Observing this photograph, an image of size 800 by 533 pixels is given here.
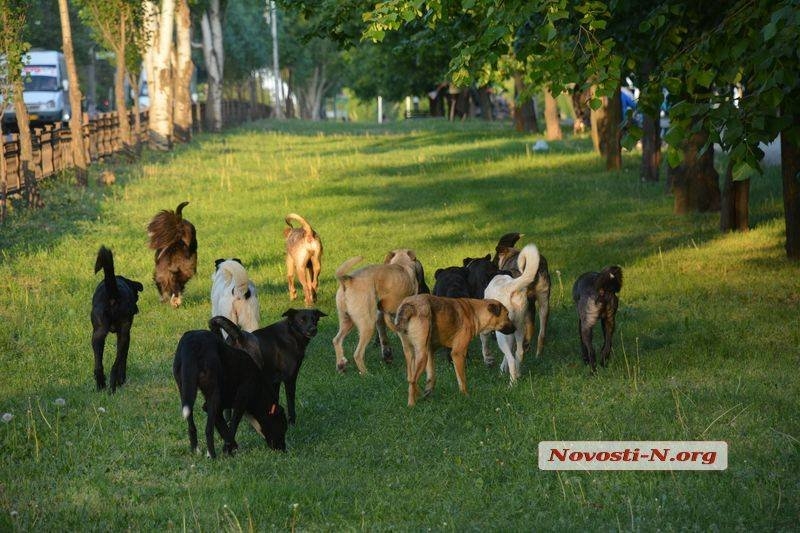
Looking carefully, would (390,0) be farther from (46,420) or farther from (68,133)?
(68,133)

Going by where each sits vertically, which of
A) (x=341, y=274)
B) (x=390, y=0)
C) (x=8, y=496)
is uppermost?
(x=390, y=0)

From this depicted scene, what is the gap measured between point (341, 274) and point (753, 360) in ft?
11.7

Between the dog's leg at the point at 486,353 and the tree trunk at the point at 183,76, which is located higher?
the tree trunk at the point at 183,76

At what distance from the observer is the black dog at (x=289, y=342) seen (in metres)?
9.52

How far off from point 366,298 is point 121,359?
212 centimetres

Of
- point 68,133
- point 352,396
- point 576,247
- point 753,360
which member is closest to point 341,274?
point 352,396

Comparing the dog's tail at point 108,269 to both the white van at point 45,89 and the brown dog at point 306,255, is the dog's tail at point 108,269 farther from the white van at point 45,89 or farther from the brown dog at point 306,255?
the white van at point 45,89

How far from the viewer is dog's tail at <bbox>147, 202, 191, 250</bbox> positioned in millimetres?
14719

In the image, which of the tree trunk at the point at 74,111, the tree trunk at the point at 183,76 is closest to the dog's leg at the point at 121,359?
the tree trunk at the point at 74,111

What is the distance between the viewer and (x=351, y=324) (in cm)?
Result: 1164

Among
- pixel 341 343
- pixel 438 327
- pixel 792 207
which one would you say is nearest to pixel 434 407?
pixel 438 327

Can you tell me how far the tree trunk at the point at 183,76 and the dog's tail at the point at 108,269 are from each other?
40425 millimetres

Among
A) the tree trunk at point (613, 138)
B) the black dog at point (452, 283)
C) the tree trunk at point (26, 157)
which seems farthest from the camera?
the tree trunk at point (613, 138)

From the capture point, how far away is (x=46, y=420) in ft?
31.2
